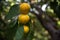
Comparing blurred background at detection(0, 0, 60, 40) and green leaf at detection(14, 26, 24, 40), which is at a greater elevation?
green leaf at detection(14, 26, 24, 40)

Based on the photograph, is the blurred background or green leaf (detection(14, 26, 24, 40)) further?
the blurred background

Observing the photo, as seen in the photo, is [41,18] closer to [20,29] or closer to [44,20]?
[44,20]

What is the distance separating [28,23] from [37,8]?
167cm

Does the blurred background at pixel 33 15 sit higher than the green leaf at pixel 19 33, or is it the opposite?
the green leaf at pixel 19 33

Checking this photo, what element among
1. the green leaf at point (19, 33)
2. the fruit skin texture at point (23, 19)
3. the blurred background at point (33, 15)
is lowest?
the blurred background at point (33, 15)

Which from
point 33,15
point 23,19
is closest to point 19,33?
point 23,19

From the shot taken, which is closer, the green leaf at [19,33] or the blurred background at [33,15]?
the green leaf at [19,33]

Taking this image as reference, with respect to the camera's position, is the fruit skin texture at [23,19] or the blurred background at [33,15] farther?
the blurred background at [33,15]

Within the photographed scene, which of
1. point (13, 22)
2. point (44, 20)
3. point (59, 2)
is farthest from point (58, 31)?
point (13, 22)

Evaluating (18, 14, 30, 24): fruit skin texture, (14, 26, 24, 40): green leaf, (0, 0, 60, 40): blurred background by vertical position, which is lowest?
(0, 0, 60, 40): blurred background

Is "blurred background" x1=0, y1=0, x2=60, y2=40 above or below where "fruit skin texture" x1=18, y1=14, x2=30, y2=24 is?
below

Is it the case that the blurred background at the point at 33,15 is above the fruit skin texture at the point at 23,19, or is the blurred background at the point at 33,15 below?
below

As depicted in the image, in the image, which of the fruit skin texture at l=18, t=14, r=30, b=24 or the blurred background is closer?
the fruit skin texture at l=18, t=14, r=30, b=24

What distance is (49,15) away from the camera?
321 cm
